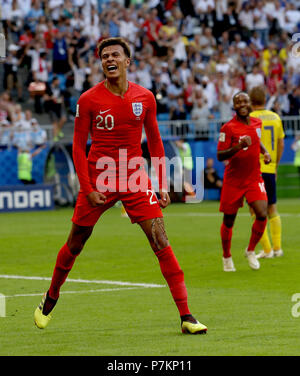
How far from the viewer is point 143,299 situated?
Result: 10180mm

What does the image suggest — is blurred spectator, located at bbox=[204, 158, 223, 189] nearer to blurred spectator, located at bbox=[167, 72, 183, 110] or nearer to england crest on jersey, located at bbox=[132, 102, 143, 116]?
blurred spectator, located at bbox=[167, 72, 183, 110]

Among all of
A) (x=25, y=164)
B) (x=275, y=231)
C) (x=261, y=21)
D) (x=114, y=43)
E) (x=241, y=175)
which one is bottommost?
(x=25, y=164)

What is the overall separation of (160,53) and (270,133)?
1783 centimetres

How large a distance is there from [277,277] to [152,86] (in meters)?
18.8

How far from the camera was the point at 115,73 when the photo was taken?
26.8 ft

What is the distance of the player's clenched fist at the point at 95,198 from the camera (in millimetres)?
8141

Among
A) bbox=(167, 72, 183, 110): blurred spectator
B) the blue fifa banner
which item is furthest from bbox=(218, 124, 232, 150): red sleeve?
bbox=(167, 72, 183, 110): blurred spectator

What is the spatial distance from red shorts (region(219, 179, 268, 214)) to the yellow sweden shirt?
1.59 m

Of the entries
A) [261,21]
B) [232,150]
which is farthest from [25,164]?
[232,150]

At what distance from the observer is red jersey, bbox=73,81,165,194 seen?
8188 mm

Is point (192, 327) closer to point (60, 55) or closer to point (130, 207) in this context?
point (130, 207)

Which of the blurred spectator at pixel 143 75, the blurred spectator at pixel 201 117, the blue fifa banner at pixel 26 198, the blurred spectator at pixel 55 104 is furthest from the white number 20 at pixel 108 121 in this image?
the blurred spectator at pixel 143 75

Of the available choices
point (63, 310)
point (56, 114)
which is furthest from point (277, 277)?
point (56, 114)

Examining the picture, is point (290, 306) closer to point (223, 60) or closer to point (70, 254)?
point (70, 254)
